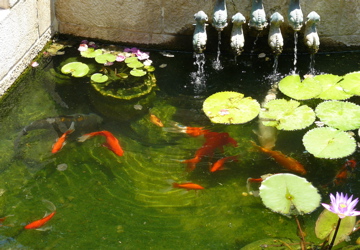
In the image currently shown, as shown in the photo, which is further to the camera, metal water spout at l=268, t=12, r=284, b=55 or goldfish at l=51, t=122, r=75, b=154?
metal water spout at l=268, t=12, r=284, b=55

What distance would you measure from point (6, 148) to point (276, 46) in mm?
2003

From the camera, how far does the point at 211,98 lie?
3.33 metres

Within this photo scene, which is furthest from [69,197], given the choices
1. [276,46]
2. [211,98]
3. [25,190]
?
[276,46]

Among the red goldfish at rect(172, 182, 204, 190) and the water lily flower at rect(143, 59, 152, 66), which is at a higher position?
the water lily flower at rect(143, 59, 152, 66)

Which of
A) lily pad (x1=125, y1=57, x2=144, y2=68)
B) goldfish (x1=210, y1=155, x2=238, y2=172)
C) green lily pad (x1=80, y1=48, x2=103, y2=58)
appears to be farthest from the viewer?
green lily pad (x1=80, y1=48, x2=103, y2=58)

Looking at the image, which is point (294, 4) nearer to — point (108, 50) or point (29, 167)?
point (108, 50)

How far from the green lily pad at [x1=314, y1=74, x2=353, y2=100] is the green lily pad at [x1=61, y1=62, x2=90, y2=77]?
5.70ft

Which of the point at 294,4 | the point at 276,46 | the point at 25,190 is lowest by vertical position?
the point at 25,190

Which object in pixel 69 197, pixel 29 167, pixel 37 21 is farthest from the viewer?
pixel 37 21

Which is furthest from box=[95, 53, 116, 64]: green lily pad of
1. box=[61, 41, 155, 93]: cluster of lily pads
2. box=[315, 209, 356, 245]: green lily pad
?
box=[315, 209, 356, 245]: green lily pad

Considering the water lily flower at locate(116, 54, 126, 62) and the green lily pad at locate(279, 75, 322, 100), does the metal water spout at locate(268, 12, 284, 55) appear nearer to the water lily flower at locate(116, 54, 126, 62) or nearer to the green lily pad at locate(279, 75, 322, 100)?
the green lily pad at locate(279, 75, 322, 100)

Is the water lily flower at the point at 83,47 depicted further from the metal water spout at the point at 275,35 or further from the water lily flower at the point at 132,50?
the metal water spout at the point at 275,35

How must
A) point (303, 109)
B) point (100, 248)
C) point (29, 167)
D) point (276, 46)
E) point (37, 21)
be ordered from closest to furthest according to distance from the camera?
point (100, 248) → point (29, 167) → point (303, 109) → point (276, 46) → point (37, 21)

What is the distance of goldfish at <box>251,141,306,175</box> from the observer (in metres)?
2.75
